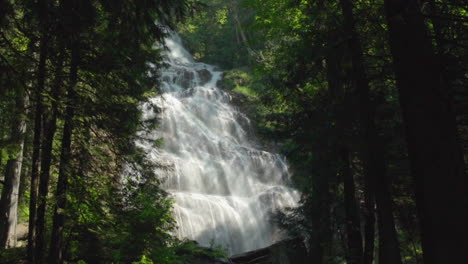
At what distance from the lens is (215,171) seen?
21562 millimetres

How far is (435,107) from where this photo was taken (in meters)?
2.65

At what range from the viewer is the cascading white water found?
16.8 meters

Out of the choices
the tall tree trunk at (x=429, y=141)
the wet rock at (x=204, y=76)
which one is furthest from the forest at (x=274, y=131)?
the wet rock at (x=204, y=76)

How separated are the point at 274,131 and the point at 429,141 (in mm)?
6867

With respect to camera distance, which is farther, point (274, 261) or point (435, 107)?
point (274, 261)

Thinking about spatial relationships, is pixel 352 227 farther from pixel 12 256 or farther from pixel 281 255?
pixel 12 256

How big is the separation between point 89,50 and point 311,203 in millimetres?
6732

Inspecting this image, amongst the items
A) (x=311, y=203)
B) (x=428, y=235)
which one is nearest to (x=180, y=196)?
(x=311, y=203)

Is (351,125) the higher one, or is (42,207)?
(351,125)

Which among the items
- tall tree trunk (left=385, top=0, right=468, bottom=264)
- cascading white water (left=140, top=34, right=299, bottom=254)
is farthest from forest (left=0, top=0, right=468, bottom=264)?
cascading white water (left=140, top=34, right=299, bottom=254)

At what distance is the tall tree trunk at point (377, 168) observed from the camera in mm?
5656

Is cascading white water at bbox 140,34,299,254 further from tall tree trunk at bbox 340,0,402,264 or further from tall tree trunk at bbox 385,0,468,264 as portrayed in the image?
tall tree trunk at bbox 385,0,468,264

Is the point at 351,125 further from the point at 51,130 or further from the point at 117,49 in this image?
the point at 51,130

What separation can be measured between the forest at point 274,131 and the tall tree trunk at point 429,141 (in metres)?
0.01
